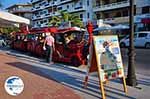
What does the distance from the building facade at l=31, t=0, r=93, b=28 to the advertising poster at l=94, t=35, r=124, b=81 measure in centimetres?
5831

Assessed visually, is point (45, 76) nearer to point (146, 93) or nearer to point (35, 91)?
point (35, 91)

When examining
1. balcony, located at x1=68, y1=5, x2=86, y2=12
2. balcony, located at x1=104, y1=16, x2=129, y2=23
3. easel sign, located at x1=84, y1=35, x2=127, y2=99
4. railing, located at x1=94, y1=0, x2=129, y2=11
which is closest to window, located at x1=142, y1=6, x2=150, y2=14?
balcony, located at x1=104, y1=16, x2=129, y2=23

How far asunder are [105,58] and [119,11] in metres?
51.1

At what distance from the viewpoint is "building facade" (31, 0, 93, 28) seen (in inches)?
2750

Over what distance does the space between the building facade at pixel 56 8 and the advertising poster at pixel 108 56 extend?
5831 centimetres

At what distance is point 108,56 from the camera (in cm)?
913

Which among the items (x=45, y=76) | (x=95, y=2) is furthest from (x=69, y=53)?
(x=95, y=2)

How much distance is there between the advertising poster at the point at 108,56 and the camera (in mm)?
8930

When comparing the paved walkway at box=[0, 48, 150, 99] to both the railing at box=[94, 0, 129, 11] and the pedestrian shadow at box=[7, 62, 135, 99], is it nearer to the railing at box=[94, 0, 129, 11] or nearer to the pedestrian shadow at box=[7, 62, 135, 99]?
the pedestrian shadow at box=[7, 62, 135, 99]

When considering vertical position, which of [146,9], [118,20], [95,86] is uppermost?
[146,9]

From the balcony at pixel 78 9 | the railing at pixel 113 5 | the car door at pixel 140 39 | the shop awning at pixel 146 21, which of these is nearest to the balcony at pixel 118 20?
the railing at pixel 113 5

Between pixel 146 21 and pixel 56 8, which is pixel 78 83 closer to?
pixel 146 21

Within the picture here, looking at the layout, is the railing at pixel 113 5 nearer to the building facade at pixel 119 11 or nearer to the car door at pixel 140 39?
the building facade at pixel 119 11

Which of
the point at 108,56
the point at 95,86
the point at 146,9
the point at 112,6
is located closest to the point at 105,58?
the point at 108,56
